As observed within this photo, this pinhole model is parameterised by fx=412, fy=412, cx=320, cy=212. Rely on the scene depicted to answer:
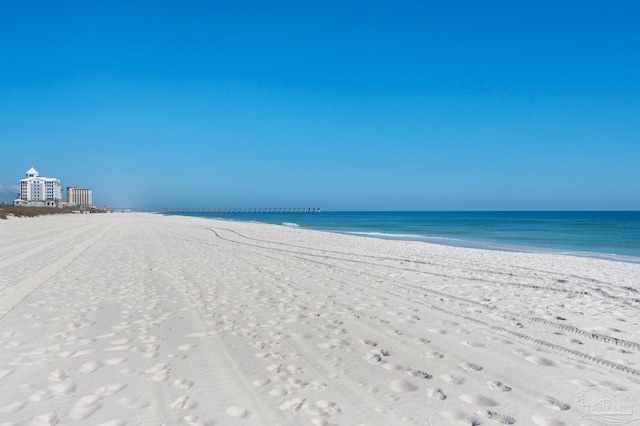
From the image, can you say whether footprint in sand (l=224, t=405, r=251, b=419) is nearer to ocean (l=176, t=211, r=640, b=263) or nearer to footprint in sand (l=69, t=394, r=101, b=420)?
footprint in sand (l=69, t=394, r=101, b=420)

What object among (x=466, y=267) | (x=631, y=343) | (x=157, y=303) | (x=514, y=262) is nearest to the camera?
(x=631, y=343)

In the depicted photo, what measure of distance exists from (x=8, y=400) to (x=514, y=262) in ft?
44.7

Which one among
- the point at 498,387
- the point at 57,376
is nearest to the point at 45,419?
the point at 57,376

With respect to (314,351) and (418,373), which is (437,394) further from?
(314,351)

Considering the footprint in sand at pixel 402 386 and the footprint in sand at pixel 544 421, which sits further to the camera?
the footprint in sand at pixel 402 386

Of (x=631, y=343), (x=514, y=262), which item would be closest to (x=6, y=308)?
(x=631, y=343)

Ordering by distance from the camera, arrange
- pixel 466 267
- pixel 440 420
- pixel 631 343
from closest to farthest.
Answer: pixel 440 420
pixel 631 343
pixel 466 267

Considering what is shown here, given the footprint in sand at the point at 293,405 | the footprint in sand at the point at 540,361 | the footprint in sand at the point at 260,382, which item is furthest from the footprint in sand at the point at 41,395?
the footprint in sand at the point at 540,361

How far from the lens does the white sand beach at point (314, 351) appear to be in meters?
3.28

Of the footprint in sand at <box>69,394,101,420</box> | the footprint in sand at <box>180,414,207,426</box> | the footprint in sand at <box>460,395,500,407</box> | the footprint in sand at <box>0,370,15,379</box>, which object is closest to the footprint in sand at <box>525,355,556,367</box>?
the footprint in sand at <box>460,395,500,407</box>

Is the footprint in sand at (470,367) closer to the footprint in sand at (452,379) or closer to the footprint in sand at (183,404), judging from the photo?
the footprint in sand at (452,379)

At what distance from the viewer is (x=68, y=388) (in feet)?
11.7

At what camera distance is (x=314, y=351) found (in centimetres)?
460

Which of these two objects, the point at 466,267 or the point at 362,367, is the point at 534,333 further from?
the point at 466,267
